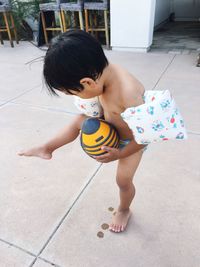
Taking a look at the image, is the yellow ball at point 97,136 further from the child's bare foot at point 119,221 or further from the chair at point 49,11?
the chair at point 49,11

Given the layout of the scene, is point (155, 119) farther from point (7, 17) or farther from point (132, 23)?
point (7, 17)

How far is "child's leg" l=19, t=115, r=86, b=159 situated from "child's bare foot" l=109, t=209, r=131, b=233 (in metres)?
0.48

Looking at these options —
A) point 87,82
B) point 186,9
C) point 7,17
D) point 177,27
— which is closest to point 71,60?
point 87,82

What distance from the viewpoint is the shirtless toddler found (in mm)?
847

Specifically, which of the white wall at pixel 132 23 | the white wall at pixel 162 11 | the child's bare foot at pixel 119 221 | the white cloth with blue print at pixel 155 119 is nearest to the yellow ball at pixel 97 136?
the white cloth with blue print at pixel 155 119

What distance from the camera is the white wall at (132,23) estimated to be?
3941 mm

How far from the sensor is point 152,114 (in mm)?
939

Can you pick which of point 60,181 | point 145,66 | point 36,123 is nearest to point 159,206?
point 60,181

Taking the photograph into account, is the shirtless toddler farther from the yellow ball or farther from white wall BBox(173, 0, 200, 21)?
white wall BBox(173, 0, 200, 21)

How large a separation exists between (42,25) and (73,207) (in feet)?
14.7

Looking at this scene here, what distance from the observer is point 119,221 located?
4.13 feet

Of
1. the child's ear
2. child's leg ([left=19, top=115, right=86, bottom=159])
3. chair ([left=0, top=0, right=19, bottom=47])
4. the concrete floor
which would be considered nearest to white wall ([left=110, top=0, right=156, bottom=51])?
chair ([left=0, top=0, right=19, bottom=47])

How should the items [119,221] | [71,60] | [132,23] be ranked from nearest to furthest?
1. [71,60]
2. [119,221]
3. [132,23]

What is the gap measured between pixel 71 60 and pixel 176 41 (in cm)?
462
